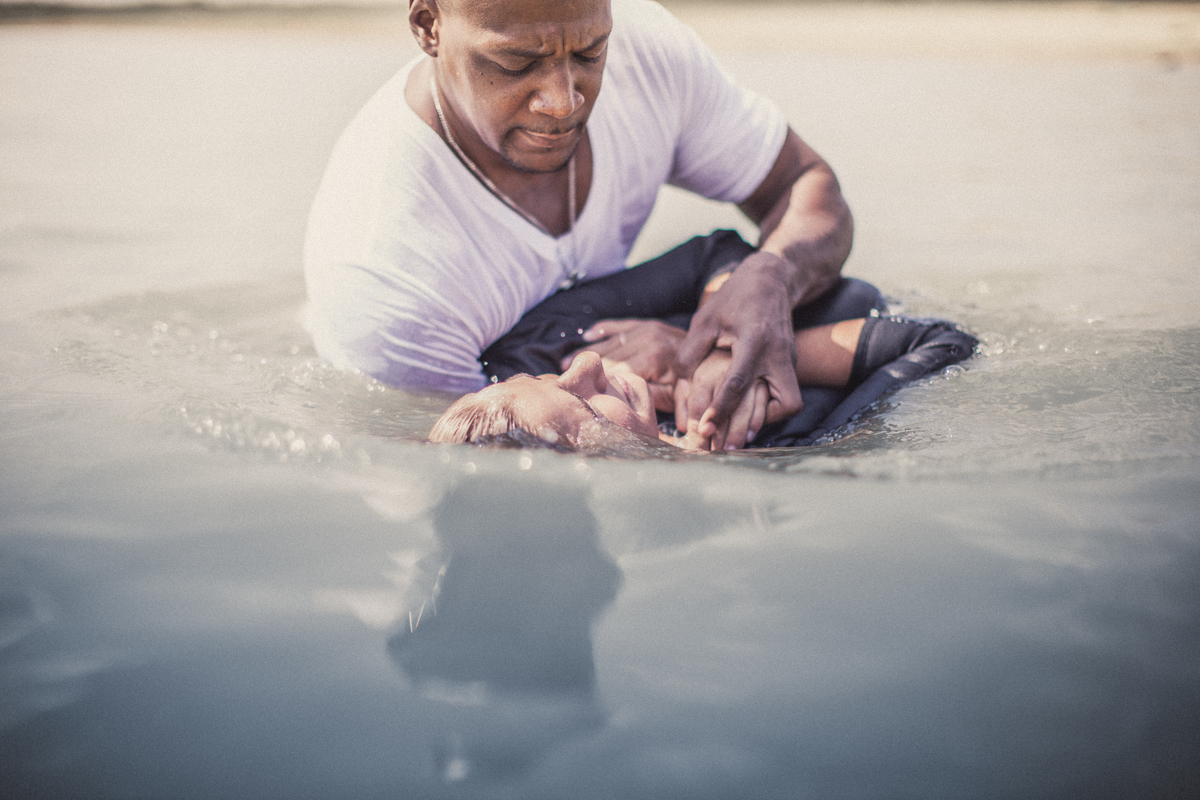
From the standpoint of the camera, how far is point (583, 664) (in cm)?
113

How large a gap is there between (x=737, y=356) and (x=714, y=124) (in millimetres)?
800

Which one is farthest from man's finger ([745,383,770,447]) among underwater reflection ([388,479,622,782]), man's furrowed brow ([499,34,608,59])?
man's furrowed brow ([499,34,608,59])

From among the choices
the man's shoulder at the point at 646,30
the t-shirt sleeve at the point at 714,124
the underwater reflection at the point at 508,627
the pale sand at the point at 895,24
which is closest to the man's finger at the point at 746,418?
the underwater reflection at the point at 508,627

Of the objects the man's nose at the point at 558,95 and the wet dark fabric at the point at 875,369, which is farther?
the wet dark fabric at the point at 875,369

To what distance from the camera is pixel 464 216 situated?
2023 millimetres

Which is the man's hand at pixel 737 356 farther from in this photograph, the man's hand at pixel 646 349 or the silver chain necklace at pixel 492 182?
the silver chain necklace at pixel 492 182

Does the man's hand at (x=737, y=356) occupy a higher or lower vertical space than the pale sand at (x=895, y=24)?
lower

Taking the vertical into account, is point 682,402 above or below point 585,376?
below

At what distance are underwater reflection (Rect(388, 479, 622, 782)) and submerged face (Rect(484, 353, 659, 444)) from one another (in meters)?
0.15

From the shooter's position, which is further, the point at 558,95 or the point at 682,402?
the point at 682,402

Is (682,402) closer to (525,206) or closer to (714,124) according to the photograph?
(525,206)

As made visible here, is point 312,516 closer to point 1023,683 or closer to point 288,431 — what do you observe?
point 288,431

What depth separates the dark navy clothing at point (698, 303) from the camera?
2.00 meters

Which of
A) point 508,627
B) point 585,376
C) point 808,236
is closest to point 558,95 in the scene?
point 585,376
